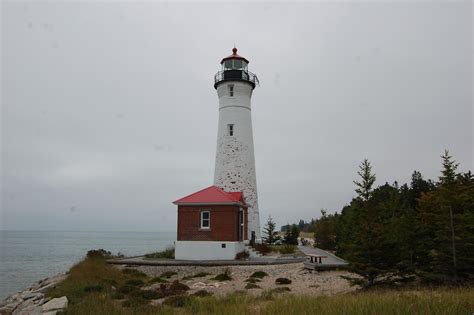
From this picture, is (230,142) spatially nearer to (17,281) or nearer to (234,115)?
(234,115)

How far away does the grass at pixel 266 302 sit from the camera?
7.73 meters

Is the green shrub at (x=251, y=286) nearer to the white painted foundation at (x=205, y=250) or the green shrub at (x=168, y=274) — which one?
the green shrub at (x=168, y=274)

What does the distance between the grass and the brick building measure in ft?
25.6

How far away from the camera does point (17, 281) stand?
27859 mm

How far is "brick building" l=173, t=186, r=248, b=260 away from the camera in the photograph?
2352 centimetres

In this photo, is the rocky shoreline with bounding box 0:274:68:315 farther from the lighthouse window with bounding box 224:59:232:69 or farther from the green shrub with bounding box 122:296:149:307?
the lighthouse window with bounding box 224:59:232:69

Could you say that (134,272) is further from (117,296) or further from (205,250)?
(117,296)

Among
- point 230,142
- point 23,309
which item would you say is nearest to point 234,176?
point 230,142

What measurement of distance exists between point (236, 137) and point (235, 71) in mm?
4827

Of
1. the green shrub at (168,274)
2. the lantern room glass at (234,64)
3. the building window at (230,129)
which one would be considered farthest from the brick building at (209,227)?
the lantern room glass at (234,64)

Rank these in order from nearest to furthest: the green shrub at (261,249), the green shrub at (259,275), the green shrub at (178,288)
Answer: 1. the green shrub at (178,288)
2. the green shrub at (259,275)
3. the green shrub at (261,249)

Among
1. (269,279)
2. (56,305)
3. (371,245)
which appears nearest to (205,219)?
(269,279)

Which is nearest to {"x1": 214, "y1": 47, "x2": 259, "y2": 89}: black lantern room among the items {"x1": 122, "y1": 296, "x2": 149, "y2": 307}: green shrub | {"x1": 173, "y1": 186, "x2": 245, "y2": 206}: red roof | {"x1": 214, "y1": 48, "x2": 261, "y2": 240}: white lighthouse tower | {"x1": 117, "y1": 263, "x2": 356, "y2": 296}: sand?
{"x1": 214, "y1": 48, "x2": 261, "y2": 240}: white lighthouse tower

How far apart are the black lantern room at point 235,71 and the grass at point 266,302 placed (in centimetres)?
1697
